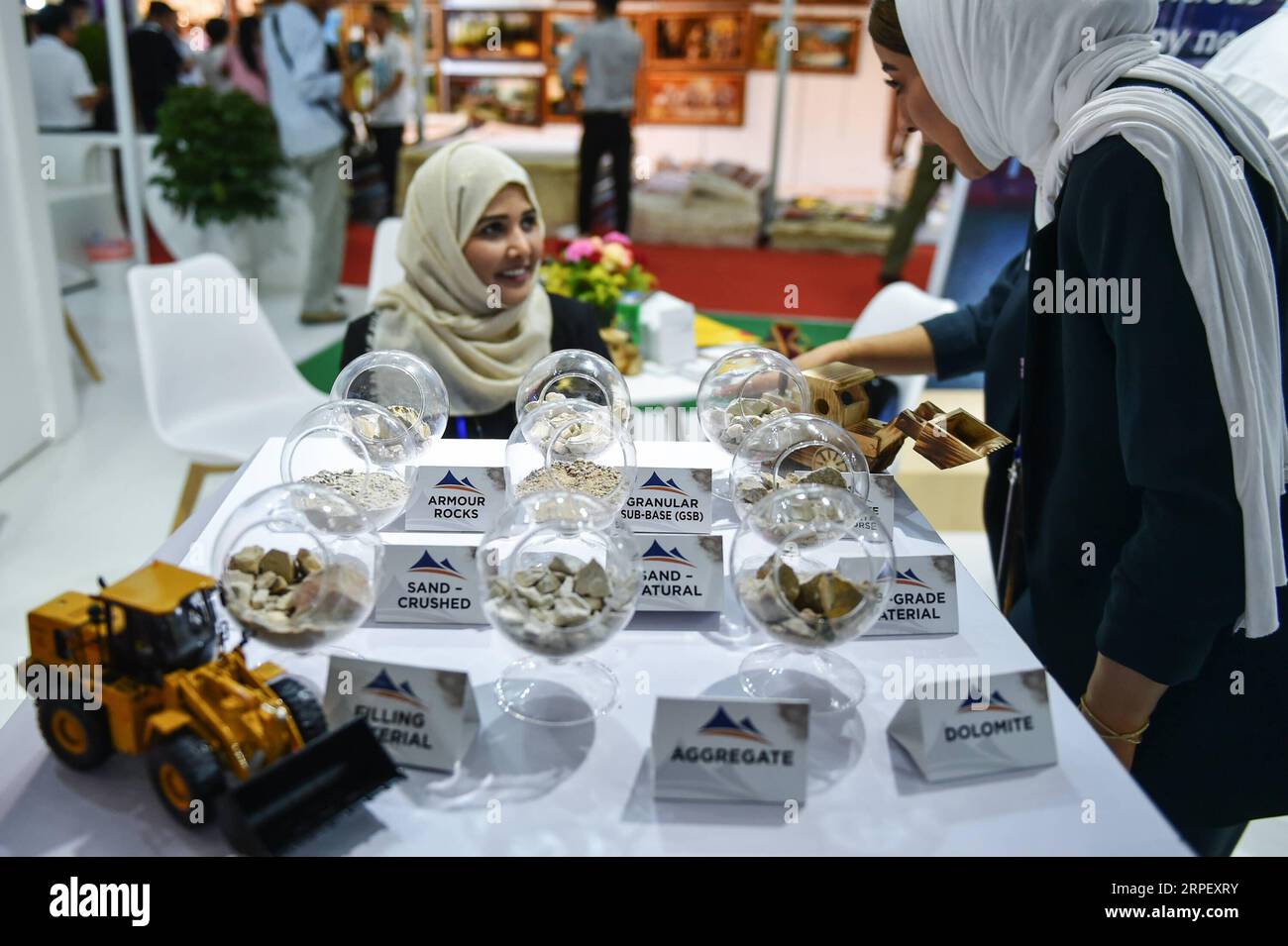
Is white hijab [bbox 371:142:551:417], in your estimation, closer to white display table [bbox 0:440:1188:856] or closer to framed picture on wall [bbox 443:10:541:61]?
white display table [bbox 0:440:1188:856]

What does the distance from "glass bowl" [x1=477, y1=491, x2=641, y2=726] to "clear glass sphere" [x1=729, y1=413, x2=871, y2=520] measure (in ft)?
0.94

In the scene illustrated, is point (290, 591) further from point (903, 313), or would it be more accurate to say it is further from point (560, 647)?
point (903, 313)

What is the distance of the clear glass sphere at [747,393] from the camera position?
5.21 ft

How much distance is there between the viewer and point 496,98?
327 inches

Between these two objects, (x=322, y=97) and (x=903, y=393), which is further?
(x=322, y=97)

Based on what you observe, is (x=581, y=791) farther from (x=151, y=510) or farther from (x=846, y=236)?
(x=846, y=236)

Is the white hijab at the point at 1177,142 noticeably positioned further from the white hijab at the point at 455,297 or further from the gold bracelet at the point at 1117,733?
the white hijab at the point at 455,297

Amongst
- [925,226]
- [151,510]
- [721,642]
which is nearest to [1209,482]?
[721,642]

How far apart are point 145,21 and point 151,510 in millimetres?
4930

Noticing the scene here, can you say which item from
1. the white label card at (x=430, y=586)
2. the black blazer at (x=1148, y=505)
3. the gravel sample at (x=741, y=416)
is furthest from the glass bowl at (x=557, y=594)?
the black blazer at (x=1148, y=505)

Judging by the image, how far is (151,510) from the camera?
3855 millimetres

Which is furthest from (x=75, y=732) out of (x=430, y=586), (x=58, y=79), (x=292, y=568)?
(x=58, y=79)

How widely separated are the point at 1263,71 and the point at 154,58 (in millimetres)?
7024

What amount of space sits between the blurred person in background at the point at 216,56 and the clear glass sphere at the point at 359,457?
6513mm
